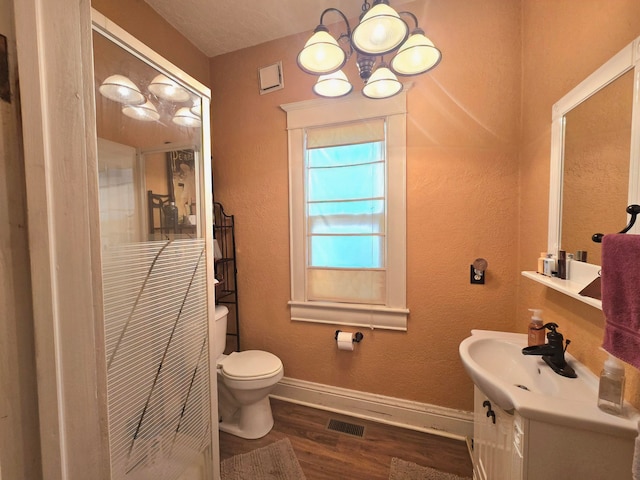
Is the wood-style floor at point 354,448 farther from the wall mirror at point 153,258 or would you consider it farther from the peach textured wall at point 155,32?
the peach textured wall at point 155,32

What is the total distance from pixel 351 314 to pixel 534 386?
971 mm

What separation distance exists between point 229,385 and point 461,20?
2.60 metres

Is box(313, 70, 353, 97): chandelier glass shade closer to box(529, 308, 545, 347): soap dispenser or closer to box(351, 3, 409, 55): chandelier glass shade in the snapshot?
box(351, 3, 409, 55): chandelier glass shade

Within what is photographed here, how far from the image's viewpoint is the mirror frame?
2.47 ft

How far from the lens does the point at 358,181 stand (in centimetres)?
171

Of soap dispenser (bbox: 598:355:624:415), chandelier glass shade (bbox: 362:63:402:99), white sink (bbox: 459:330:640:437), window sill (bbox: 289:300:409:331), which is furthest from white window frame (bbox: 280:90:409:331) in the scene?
soap dispenser (bbox: 598:355:624:415)

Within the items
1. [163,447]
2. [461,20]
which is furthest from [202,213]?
[461,20]

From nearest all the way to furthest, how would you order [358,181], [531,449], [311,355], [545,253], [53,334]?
[53,334] → [531,449] → [545,253] → [358,181] → [311,355]

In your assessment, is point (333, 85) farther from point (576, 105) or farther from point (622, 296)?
point (622, 296)

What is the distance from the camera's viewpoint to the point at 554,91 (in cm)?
115

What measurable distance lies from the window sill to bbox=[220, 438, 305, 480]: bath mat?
0.76 meters

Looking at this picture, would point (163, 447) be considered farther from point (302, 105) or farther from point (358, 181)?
point (302, 105)

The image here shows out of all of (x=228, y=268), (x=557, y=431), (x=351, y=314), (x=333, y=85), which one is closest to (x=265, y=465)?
(x=351, y=314)

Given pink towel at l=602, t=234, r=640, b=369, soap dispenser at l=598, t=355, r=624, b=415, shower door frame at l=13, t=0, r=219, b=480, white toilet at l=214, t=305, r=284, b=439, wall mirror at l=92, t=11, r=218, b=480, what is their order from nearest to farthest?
1. shower door frame at l=13, t=0, r=219, b=480
2. pink towel at l=602, t=234, r=640, b=369
3. soap dispenser at l=598, t=355, r=624, b=415
4. wall mirror at l=92, t=11, r=218, b=480
5. white toilet at l=214, t=305, r=284, b=439
